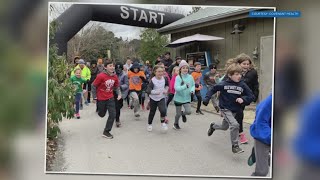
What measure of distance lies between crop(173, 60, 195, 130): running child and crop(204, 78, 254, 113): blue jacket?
0.24m

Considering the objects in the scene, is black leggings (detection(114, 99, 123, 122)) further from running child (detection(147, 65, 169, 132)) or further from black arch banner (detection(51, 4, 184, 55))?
black arch banner (detection(51, 4, 184, 55))

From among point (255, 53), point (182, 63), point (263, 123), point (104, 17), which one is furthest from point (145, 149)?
point (255, 53)

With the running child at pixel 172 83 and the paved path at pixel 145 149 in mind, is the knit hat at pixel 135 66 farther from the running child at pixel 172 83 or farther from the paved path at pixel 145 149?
the paved path at pixel 145 149

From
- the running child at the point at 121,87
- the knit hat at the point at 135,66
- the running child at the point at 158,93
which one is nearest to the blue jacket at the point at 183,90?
the running child at the point at 158,93

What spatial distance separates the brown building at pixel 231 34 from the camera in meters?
5.36

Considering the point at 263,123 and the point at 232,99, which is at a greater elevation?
the point at 232,99

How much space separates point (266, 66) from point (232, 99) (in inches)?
23.5

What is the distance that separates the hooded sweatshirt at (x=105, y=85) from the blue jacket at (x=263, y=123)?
5.86ft

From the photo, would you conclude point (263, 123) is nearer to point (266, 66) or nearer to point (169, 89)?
point (266, 66)

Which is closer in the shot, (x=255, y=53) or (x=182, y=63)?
(x=255, y=53)

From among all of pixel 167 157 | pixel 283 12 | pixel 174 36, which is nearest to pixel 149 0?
pixel 174 36

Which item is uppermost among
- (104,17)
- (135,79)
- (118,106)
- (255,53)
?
(104,17)

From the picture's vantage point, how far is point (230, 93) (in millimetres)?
5547

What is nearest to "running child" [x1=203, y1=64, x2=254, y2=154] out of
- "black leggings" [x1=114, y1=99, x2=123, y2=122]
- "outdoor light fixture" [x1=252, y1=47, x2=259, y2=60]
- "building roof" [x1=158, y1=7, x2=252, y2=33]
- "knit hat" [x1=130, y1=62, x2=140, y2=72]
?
"outdoor light fixture" [x1=252, y1=47, x2=259, y2=60]
